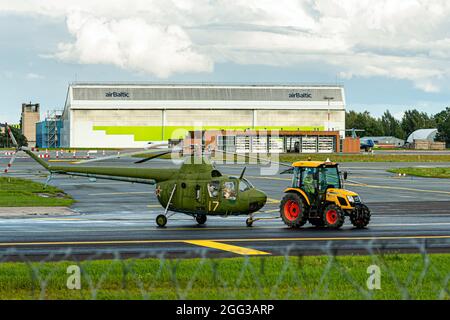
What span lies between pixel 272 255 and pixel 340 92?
161 meters

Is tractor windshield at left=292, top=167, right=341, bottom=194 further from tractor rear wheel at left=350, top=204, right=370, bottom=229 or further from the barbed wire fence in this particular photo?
the barbed wire fence

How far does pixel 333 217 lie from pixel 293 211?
5.31ft

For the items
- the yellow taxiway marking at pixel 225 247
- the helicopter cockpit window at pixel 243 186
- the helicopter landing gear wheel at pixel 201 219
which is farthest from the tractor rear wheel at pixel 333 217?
the yellow taxiway marking at pixel 225 247

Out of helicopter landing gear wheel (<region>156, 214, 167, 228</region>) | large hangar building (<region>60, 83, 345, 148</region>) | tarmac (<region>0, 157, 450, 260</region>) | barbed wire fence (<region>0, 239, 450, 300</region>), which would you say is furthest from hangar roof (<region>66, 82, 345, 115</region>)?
barbed wire fence (<region>0, 239, 450, 300</region>)

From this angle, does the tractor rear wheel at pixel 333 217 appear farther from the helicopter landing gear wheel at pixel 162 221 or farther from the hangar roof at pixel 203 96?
the hangar roof at pixel 203 96

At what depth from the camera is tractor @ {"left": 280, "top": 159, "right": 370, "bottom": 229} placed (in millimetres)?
A: 27656

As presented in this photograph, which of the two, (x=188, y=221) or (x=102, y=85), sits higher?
(x=102, y=85)

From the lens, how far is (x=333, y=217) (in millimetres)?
27516

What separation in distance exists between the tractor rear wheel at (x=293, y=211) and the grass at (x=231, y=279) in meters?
8.70

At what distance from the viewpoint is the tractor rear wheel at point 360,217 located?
27.9m

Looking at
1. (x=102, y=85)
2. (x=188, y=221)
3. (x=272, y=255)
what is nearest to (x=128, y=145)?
(x=102, y=85)

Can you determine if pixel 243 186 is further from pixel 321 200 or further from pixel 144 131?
pixel 144 131

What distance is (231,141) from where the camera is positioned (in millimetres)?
143125
